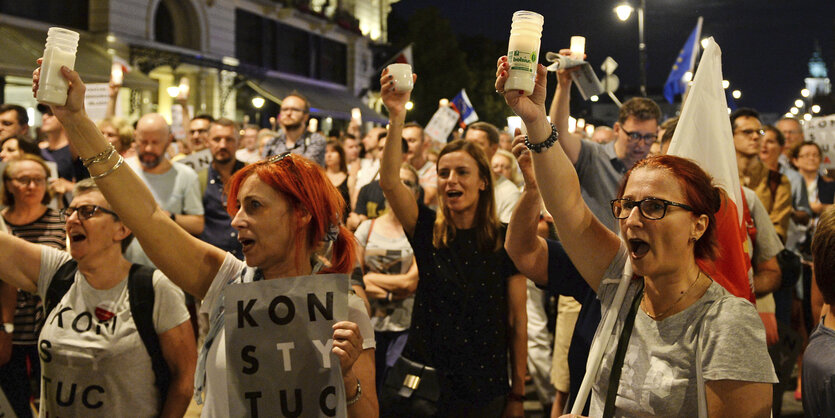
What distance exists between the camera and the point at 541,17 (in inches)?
101

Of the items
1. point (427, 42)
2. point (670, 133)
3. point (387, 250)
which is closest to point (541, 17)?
point (670, 133)

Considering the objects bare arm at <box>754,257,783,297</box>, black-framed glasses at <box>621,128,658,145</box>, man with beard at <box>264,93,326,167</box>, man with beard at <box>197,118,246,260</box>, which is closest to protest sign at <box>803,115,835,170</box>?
black-framed glasses at <box>621,128,658,145</box>

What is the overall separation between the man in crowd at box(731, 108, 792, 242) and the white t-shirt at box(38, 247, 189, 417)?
3950mm

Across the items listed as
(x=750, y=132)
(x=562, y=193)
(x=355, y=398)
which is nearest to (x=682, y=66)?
(x=750, y=132)

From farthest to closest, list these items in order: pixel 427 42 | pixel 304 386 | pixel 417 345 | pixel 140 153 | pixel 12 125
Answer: pixel 427 42 → pixel 12 125 → pixel 140 153 → pixel 417 345 → pixel 304 386

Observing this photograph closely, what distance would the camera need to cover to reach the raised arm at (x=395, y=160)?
12.3 ft

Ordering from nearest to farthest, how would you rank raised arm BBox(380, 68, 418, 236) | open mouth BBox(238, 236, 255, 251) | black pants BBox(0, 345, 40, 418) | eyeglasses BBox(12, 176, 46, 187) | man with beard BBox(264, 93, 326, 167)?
open mouth BBox(238, 236, 255, 251)
raised arm BBox(380, 68, 418, 236)
black pants BBox(0, 345, 40, 418)
eyeglasses BBox(12, 176, 46, 187)
man with beard BBox(264, 93, 326, 167)

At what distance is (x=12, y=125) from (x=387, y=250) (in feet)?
13.5

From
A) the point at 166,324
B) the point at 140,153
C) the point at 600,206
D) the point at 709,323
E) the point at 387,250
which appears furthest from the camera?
the point at 140,153

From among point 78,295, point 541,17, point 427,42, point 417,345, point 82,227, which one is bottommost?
point 417,345

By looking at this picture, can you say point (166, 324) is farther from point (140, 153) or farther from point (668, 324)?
point (140, 153)

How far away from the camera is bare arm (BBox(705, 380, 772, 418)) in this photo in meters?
2.20

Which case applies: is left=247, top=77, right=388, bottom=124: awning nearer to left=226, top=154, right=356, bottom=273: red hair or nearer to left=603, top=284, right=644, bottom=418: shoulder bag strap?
left=226, top=154, right=356, bottom=273: red hair

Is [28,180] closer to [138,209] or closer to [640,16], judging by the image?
[138,209]
